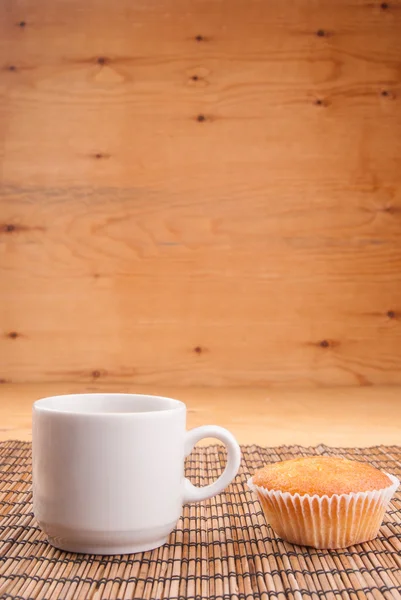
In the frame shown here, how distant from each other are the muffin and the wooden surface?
417 millimetres

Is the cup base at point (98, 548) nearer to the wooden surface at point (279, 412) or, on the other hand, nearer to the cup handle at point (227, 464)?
the cup handle at point (227, 464)

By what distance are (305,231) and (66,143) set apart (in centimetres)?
60

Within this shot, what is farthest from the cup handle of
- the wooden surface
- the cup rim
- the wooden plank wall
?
the wooden plank wall

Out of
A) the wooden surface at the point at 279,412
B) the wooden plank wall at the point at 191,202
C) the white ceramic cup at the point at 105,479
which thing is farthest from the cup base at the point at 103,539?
the wooden plank wall at the point at 191,202

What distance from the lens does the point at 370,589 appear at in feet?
1.41

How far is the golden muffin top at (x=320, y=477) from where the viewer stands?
499 millimetres

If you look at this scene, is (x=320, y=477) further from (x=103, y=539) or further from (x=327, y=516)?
(x=103, y=539)

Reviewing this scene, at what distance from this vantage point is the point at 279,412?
1.29 meters

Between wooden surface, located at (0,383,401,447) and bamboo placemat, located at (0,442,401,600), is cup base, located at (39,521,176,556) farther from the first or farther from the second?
wooden surface, located at (0,383,401,447)

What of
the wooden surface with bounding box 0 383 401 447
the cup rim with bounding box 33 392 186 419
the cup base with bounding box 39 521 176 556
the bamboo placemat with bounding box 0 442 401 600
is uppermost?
the cup rim with bounding box 33 392 186 419

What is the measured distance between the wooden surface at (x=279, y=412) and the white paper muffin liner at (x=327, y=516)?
0.43 metres

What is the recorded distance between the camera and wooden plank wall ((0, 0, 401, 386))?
66.1 inches

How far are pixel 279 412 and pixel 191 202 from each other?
1.98 ft

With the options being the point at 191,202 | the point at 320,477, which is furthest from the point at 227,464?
the point at 191,202
